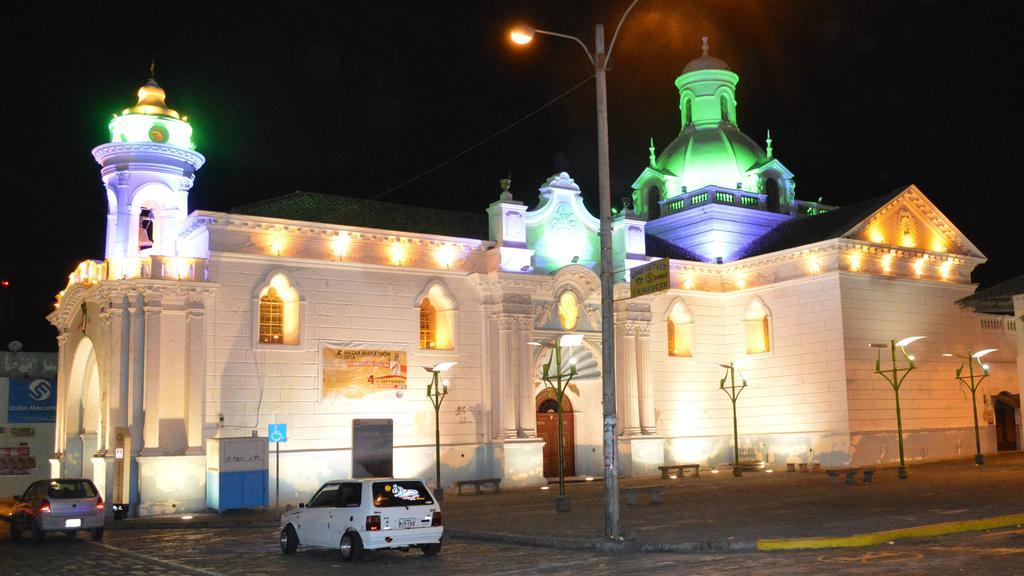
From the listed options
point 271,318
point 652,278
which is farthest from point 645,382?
point 652,278

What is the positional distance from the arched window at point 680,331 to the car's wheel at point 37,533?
2665cm

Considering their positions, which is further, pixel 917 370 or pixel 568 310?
pixel 917 370

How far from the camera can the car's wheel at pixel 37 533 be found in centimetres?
2244

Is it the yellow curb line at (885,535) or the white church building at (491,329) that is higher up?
the white church building at (491,329)

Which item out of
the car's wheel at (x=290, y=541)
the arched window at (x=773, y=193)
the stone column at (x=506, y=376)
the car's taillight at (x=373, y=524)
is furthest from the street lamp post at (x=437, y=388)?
the arched window at (x=773, y=193)

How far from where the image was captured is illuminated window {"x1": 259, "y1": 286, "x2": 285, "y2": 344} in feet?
111

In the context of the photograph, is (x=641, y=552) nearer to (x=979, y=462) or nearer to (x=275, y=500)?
(x=275, y=500)

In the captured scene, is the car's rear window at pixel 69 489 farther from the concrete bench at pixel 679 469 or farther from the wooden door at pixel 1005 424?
the wooden door at pixel 1005 424

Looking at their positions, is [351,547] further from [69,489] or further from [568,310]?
[568,310]

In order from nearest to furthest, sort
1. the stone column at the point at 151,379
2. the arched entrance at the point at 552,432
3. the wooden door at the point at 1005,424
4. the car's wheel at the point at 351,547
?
the car's wheel at the point at 351,547 → the stone column at the point at 151,379 → the arched entrance at the point at 552,432 → the wooden door at the point at 1005,424

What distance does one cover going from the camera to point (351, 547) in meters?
17.8

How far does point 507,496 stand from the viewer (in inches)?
1296

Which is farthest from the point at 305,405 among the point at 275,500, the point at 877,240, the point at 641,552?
the point at 877,240

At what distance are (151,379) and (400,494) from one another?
15.9 m
